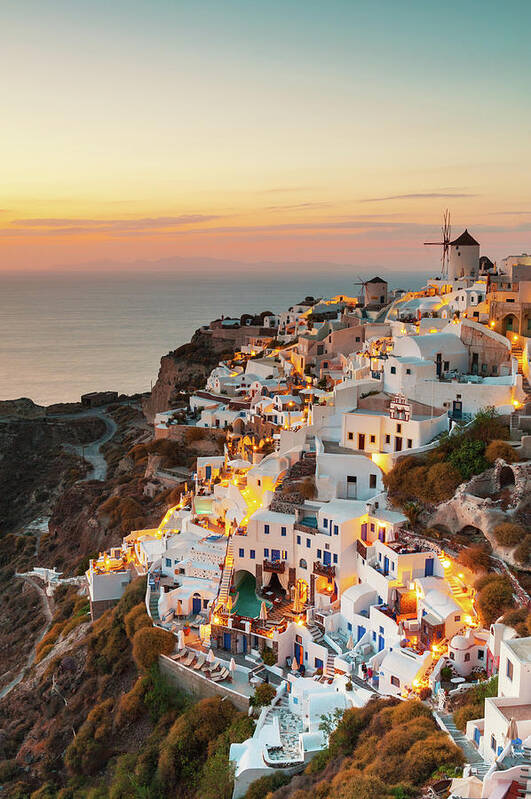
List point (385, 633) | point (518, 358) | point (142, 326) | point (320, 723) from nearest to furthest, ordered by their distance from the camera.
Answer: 1. point (320, 723)
2. point (385, 633)
3. point (518, 358)
4. point (142, 326)

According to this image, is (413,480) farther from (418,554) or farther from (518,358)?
(518,358)

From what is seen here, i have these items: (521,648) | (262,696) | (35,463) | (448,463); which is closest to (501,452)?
(448,463)

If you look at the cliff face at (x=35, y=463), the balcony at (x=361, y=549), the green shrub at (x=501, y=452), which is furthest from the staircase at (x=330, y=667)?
the cliff face at (x=35, y=463)

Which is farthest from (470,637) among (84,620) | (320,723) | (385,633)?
(84,620)

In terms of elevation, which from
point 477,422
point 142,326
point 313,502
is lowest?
point 142,326

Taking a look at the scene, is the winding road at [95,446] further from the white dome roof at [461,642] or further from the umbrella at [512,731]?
the umbrella at [512,731]

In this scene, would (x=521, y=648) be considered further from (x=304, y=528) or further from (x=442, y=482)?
(x=304, y=528)
